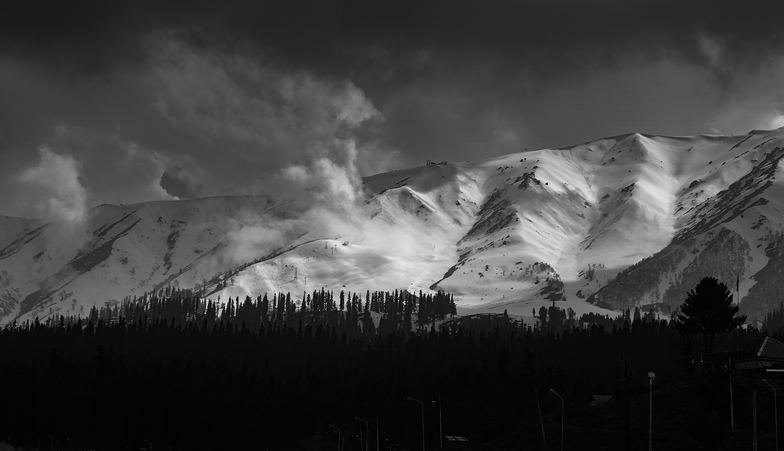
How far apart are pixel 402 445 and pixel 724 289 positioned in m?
62.2

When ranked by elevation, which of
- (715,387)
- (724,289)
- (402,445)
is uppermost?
(724,289)

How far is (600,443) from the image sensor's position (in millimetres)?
142625

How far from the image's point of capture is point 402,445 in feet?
630

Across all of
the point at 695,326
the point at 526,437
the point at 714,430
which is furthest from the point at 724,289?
the point at 714,430

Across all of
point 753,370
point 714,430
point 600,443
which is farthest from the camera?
point 753,370

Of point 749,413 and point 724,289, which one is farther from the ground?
point 724,289

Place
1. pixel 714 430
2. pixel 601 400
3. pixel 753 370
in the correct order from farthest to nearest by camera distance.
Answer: pixel 601 400 → pixel 753 370 → pixel 714 430

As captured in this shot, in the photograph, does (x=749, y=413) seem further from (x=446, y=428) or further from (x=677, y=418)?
(x=446, y=428)

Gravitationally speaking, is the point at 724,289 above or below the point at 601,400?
above

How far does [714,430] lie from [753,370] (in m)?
45.9

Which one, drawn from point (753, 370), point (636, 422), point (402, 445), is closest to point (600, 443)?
point (636, 422)

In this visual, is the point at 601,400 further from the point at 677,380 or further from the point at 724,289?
the point at 724,289

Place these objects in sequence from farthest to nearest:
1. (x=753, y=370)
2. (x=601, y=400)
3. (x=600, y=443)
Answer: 1. (x=601, y=400)
2. (x=753, y=370)
3. (x=600, y=443)

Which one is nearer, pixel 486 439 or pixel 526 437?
pixel 526 437
